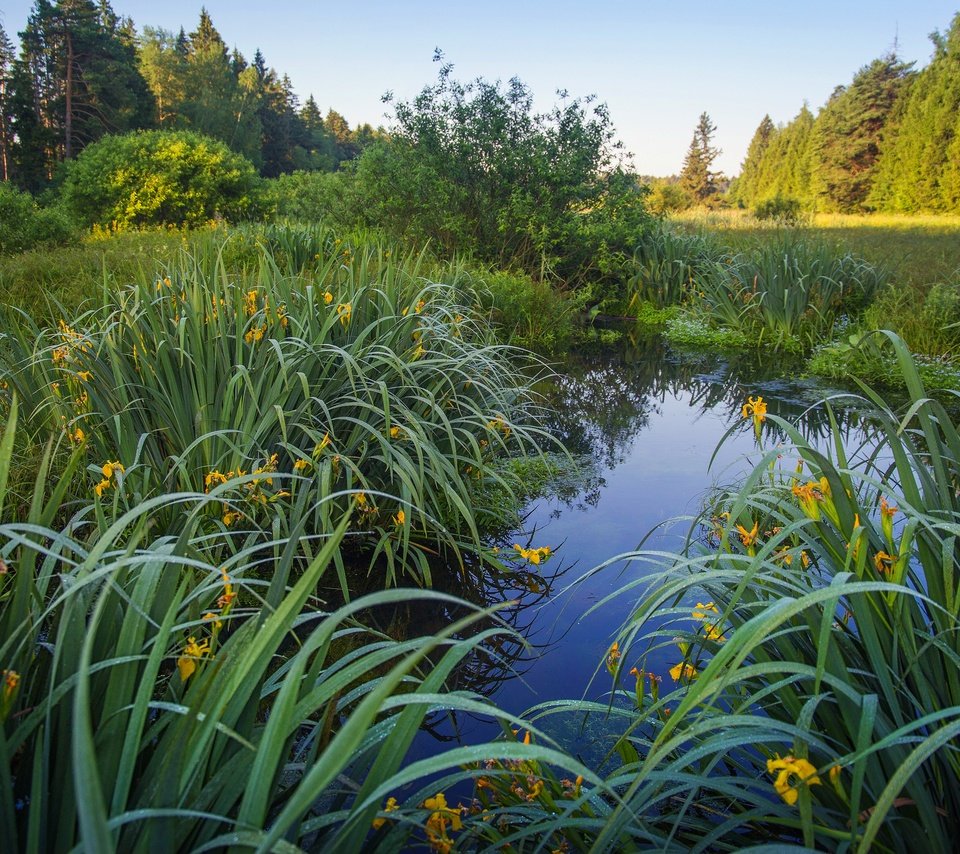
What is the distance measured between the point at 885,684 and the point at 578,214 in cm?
927

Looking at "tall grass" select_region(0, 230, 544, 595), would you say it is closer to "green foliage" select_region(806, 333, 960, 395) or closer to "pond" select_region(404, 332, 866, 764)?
"pond" select_region(404, 332, 866, 764)

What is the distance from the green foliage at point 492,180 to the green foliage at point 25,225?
447cm

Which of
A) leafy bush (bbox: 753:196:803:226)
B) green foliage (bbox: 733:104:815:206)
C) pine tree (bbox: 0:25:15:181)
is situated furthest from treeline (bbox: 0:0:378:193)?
green foliage (bbox: 733:104:815:206)

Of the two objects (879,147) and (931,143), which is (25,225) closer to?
(931,143)

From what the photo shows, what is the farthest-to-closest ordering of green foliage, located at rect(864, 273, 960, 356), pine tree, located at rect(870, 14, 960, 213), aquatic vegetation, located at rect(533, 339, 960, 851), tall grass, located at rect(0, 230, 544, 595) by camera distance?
pine tree, located at rect(870, 14, 960, 213)
green foliage, located at rect(864, 273, 960, 356)
tall grass, located at rect(0, 230, 544, 595)
aquatic vegetation, located at rect(533, 339, 960, 851)

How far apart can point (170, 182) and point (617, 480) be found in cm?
1770

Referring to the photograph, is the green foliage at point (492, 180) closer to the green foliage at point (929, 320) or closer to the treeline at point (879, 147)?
the green foliage at point (929, 320)

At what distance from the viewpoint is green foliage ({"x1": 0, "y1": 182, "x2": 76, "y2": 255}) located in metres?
9.31

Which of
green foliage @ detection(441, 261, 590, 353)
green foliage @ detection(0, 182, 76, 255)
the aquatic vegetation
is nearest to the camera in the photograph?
the aquatic vegetation

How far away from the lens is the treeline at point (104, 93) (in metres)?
30.3

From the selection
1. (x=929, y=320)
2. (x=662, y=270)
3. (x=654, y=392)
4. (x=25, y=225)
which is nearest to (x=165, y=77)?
(x=25, y=225)

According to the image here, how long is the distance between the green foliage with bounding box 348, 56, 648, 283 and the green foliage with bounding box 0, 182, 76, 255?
14.7ft

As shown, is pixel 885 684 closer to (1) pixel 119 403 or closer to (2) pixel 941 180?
(1) pixel 119 403

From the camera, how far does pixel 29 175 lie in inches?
1226
